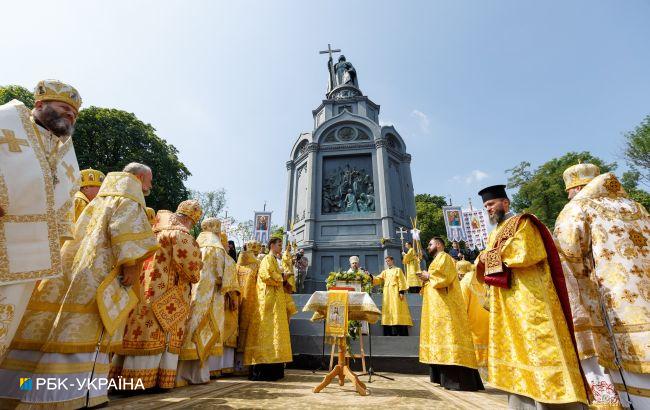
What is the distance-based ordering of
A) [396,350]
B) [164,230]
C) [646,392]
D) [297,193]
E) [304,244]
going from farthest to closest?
[297,193]
[304,244]
[396,350]
[164,230]
[646,392]

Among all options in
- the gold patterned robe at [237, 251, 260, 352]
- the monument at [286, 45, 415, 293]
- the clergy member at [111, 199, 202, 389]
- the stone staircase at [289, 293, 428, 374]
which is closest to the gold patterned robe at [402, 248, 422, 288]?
the stone staircase at [289, 293, 428, 374]

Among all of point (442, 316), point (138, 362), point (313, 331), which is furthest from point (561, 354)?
point (313, 331)

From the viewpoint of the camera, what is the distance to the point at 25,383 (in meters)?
2.45

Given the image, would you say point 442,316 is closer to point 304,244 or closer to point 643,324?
point 643,324

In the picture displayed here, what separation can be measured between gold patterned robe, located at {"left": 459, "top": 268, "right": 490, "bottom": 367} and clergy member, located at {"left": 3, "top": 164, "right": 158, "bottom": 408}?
4.77 meters

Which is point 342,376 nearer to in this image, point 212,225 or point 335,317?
point 335,317

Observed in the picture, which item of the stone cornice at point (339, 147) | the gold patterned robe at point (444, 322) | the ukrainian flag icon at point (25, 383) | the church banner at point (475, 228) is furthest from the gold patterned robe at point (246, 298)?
the church banner at point (475, 228)

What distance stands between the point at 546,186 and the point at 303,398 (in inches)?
1493

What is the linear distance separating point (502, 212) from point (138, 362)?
441cm

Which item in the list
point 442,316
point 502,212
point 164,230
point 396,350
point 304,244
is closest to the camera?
point 502,212

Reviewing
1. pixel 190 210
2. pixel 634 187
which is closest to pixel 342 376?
pixel 190 210

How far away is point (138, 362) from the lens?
3609 mm

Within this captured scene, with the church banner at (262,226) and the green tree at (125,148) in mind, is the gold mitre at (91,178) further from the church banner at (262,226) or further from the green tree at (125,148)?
the green tree at (125,148)

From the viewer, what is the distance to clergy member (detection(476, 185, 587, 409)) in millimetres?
2639
